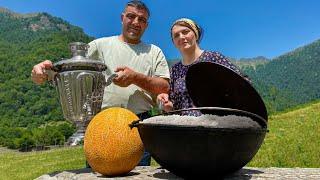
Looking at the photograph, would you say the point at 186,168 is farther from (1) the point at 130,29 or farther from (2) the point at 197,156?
(1) the point at 130,29

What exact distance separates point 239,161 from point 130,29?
1.85 m

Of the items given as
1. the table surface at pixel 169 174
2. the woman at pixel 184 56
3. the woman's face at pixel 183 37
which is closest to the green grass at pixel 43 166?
the table surface at pixel 169 174

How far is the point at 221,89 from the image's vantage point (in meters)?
3.57

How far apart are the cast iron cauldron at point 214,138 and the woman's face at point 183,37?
1.67 ft

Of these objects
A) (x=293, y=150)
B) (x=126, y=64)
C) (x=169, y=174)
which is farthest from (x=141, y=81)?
(x=293, y=150)

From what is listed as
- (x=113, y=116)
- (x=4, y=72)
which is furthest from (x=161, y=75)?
(x=4, y=72)

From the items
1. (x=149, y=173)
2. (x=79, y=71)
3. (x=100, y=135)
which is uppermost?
(x=79, y=71)

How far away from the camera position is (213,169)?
3000 mm

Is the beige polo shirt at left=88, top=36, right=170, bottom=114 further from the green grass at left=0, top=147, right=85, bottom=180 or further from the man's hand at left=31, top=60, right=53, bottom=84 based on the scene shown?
the green grass at left=0, top=147, right=85, bottom=180

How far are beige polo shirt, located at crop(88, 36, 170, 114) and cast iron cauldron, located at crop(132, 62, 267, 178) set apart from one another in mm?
892

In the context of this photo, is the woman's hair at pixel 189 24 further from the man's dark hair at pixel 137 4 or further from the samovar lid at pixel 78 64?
the samovar lid at pixel 78 64

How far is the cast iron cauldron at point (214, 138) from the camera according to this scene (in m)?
2.89

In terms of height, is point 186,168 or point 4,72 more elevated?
point 4,72

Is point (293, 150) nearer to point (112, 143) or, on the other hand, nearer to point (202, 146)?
point (112, 143)
